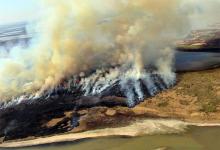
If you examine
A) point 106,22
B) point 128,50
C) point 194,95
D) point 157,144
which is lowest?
point 157,144

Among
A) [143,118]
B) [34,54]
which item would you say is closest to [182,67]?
[143,118]

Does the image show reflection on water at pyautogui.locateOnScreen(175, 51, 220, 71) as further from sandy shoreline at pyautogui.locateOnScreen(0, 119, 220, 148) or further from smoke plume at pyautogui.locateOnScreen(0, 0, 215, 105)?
sandy shoreline at pyautogui.locateOnScreen(0, 119, 220, 148)

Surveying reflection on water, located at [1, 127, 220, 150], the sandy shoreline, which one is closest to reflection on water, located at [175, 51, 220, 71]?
the sandy shoreline

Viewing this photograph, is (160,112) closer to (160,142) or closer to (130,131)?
(130,131)

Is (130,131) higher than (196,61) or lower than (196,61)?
lower

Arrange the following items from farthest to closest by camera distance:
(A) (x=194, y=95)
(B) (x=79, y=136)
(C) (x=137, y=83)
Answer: (C) (x=137, y=83) < (A) (x=194, y=95) < (B) (x=79, y=136)

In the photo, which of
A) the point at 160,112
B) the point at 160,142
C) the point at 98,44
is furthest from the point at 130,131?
the point at 98,44

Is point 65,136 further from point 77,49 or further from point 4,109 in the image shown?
point 77,49
